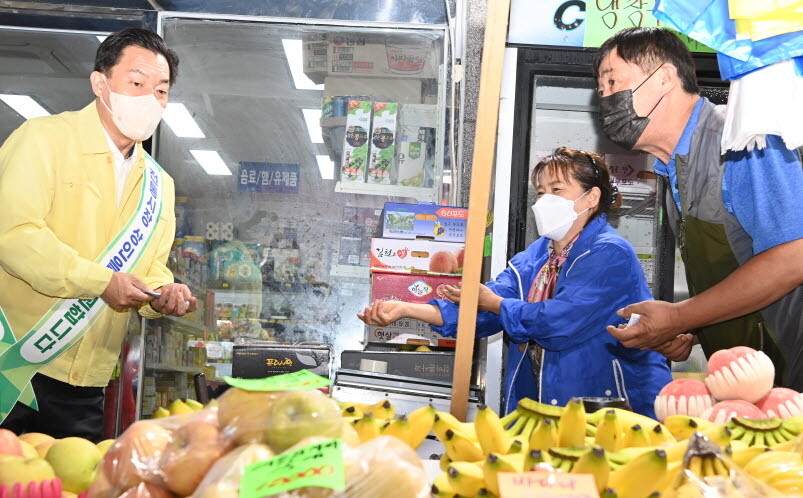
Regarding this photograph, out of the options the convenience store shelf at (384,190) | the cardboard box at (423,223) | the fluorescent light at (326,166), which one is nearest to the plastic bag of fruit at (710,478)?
the cardboard box at (423,223)

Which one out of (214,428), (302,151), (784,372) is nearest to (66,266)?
(302,151)

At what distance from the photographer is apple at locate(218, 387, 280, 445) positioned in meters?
0.92

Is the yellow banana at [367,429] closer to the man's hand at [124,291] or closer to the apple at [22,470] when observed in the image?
the apple at [22,470]

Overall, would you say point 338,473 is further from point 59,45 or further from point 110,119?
point 59,45

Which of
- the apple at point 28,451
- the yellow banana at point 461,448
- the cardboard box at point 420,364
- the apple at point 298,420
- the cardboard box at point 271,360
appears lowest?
the cardboard box at point 420,364

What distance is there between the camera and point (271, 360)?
2.18 m

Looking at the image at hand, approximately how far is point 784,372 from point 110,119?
271 centimetres

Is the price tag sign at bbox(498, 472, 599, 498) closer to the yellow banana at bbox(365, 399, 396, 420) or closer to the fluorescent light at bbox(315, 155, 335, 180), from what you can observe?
the yellow banana at bbox(365, 399, 396, 420)

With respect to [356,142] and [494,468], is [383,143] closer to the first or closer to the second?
[356,142]

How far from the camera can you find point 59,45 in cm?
377

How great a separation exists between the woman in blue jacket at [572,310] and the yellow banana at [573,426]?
4.49 ft

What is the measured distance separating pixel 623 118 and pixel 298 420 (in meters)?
1.95

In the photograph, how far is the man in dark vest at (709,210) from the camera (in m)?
1.93

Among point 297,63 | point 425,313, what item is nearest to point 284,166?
point 297,63
